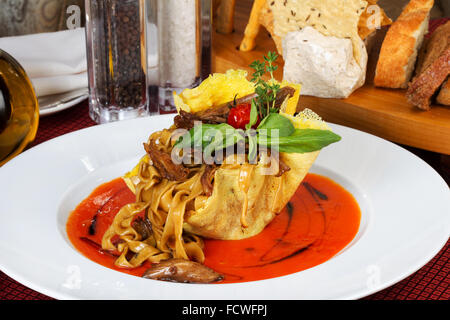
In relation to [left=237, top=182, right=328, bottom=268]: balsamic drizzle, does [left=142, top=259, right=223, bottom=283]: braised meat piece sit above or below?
above

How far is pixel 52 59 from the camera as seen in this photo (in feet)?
8.11

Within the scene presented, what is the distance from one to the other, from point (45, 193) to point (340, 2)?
44.7 inches

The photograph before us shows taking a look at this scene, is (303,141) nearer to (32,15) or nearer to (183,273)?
(183,273)

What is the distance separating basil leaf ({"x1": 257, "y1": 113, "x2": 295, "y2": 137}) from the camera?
4.76 ft

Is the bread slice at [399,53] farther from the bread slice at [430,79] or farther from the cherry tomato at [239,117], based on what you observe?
the cherry tomato at [239,117]

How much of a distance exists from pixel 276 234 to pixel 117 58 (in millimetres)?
917

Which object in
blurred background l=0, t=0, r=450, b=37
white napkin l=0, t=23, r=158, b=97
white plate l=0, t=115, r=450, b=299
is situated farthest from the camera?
blurred background l=0, t=0, r=450, b=37

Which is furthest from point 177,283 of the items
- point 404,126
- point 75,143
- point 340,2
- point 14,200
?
point 340,2

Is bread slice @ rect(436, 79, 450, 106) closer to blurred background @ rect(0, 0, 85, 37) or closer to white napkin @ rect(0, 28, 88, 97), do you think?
white napkin @ rect(0, 28, 88, 97)

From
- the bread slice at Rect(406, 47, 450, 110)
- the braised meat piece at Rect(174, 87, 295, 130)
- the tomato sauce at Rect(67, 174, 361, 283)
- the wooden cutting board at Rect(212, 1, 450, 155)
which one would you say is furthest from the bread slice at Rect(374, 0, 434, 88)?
the braised meat piece at Rect(174, 87, 295, 130)

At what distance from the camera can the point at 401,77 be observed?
2.17 meters

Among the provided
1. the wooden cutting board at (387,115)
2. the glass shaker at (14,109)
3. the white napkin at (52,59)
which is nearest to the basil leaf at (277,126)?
the wooden cutting board at (387,115)

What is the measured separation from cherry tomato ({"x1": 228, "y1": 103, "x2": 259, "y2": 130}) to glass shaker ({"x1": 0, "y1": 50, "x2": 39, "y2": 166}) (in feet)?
2.46

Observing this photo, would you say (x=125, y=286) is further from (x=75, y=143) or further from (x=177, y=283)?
(x=75, y=143)
